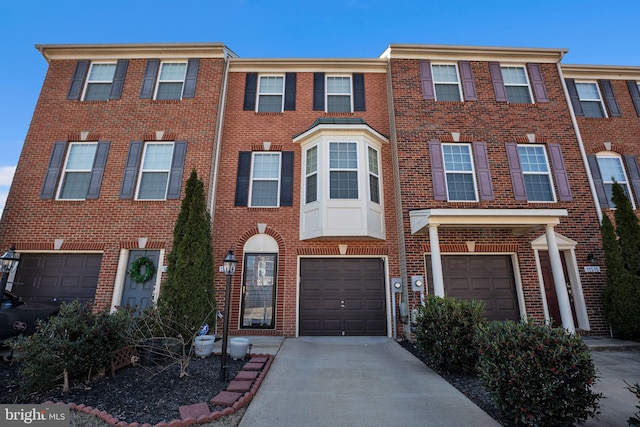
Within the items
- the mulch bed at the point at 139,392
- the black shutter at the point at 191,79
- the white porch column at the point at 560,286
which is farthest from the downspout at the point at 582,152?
the black shutter at the point at 191,79

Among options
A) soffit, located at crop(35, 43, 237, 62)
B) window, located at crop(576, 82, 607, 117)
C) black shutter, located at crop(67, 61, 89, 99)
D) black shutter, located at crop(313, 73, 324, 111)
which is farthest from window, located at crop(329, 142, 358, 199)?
black shutter, located at crop(67, 61, 89, 99)

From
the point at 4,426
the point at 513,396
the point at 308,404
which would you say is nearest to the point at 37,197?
the point at 4,426

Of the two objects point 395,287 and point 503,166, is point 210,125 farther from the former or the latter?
point 503,166

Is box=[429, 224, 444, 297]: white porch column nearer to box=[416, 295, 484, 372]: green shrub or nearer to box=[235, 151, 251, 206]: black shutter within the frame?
box=[416, 295, 484, 372]: green shrub

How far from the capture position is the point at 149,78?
33.6 ft

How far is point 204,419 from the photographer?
137 inches

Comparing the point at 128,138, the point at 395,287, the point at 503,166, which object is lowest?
the point at 395,287

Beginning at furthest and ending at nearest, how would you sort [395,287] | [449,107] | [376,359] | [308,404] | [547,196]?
[449,107]
[547,196]
[395,287]
[376,359]
[308,404]

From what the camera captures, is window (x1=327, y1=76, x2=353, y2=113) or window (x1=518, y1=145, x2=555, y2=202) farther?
window (x1=327, y1=76, x2=353, y2=113)

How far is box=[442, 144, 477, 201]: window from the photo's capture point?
9.14 metres

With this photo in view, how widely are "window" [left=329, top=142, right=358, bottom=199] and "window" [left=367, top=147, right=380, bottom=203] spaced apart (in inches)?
21.2

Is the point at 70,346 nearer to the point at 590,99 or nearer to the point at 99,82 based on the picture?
the point at 99,82

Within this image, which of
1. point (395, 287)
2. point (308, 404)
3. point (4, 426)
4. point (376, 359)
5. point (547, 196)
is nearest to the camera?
point (4, 426)

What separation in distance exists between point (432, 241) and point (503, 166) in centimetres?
388
